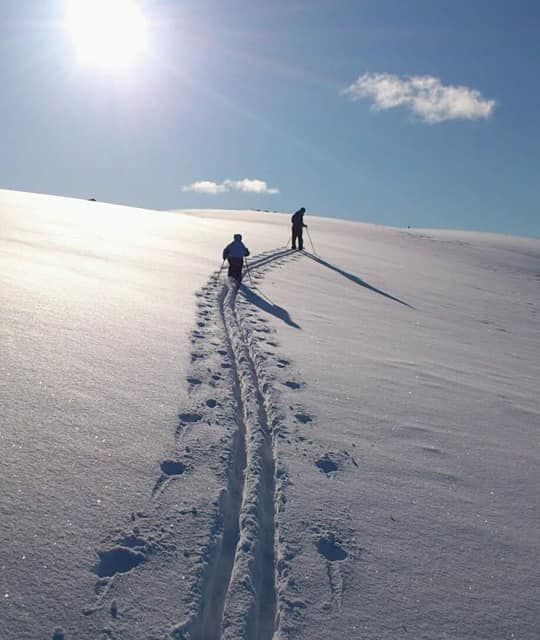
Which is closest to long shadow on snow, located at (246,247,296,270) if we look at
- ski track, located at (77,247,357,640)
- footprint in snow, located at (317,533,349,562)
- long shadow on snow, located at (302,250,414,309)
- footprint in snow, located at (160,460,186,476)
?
long shadow on snow, located at (302,250,414,309)

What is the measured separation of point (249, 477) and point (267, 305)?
6.34 metres

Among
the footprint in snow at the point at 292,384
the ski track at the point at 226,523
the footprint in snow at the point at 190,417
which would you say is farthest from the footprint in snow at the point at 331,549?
the footprint in snow at the point at 292,384

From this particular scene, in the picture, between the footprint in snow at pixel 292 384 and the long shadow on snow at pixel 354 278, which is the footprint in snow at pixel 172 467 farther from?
the long shadow on snow at pixel 354 278

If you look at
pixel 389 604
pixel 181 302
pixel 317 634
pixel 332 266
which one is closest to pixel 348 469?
pixel 389 604

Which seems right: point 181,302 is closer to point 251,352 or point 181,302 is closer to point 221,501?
Result: point 251,352

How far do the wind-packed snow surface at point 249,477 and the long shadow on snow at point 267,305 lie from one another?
1.27ft

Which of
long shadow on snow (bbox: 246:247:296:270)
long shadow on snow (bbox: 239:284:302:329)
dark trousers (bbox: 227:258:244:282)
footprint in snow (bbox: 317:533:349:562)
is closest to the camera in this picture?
footprint in snow (bbox: 317:533:349:562)

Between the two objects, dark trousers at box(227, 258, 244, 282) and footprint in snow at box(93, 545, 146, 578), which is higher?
dark trousers at box(227, 258, 244, 282)

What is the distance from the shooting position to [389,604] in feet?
9.23

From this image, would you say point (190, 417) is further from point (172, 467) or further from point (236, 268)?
point (236, 268)

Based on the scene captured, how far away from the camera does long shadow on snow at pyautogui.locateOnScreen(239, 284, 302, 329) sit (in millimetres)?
8898

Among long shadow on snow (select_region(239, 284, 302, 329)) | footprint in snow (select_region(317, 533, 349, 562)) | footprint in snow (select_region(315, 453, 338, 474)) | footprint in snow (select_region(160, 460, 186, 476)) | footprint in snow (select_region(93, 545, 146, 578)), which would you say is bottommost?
footprint in snow (select_region(317, 533, 349, 562))

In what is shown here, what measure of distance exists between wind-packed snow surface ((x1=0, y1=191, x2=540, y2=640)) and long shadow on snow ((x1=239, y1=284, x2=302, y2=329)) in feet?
1.27

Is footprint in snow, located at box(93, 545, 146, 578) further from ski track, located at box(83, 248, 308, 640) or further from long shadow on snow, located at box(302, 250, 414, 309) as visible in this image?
long shadow on snow, located at box(302, 250, 414, 309)
